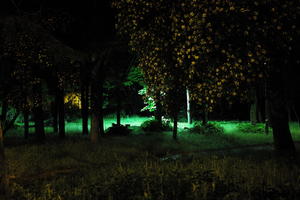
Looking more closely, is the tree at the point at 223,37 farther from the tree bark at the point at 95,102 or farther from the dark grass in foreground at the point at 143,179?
the tree bark at the point at 95,102

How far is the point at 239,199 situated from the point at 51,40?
30.9ft

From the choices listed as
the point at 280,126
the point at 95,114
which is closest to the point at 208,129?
the point at 95,114

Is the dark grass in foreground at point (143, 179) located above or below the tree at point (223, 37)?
below

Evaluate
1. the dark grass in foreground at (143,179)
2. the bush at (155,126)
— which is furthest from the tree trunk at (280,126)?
the bush at (155,126)

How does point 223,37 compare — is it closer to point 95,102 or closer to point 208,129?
point 95,102

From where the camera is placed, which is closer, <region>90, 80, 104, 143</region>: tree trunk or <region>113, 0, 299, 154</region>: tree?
<region>113, 0, 299, 154</region>: tree

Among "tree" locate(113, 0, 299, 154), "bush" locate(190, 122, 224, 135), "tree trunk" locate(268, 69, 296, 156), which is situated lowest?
"bush" locate(190, 122, 224, 135)

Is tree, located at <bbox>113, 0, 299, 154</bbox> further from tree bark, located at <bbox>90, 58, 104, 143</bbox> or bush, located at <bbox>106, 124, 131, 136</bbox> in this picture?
bush, located at <bbox>106, 124, 131, 136</bbox>

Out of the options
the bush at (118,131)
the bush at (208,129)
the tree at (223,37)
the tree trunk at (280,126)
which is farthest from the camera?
the bush at (118,131)

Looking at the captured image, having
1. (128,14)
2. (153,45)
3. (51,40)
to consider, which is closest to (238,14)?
(153,45)

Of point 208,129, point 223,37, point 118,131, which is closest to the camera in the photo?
point 223,37

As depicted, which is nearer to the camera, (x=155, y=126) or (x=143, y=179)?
(x=143, y=179)

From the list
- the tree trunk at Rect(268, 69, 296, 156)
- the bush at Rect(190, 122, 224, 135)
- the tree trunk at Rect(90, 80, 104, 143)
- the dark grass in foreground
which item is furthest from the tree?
the bush at Rect(190, 122, 224, 135)

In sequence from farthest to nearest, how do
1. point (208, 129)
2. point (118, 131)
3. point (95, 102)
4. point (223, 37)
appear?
point (208, 129) → point (118, 131) → point (95, 102) → point (223, 37)
